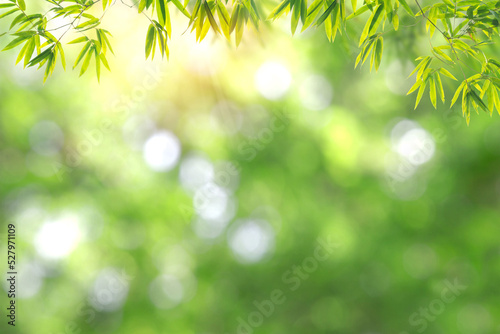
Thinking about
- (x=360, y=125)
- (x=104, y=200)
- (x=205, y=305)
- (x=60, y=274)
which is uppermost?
(x=360, y=125)

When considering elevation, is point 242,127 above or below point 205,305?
above

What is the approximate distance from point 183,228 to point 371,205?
1.74 m

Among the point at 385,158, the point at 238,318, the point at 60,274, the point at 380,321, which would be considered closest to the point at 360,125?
the point at 385,158

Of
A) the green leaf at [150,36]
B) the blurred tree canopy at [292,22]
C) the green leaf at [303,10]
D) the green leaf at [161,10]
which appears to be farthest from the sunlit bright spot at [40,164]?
the green leaf at [303,10]

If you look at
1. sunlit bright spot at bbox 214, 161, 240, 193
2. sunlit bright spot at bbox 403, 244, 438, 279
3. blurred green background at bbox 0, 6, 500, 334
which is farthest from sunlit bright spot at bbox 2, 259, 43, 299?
sunlit bright spot at bbox 403, 244, 438, 279

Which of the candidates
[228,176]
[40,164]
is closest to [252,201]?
[228,176]

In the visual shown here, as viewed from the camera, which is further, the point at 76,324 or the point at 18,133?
the point at 18,133

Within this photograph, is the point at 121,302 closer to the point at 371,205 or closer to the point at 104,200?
the point at 104,200

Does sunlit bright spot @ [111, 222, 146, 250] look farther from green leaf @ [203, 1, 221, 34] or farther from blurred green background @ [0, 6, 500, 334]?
green leaf @ [203, 1, 221, 34]

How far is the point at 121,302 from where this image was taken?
13.8 feet

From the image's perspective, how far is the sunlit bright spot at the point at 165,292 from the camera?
4223 millimetres

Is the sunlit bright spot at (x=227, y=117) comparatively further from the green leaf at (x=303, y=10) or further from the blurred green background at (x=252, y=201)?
the green leaf at (x=303, y=10)
